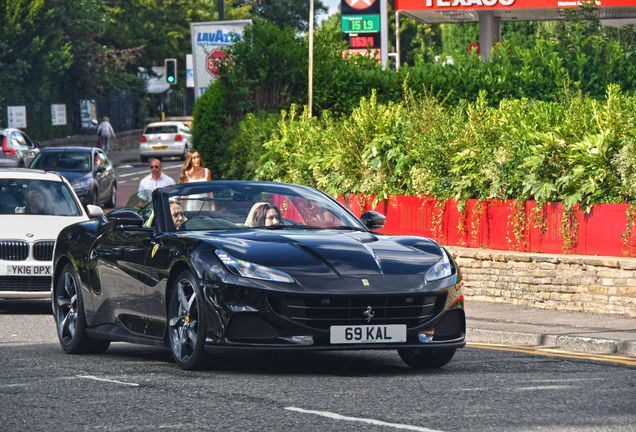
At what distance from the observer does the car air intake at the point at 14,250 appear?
12.8 metres

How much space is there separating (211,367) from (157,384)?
19.7 inches

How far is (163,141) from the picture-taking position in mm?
45656

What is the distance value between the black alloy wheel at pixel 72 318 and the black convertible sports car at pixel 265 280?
0.16 m

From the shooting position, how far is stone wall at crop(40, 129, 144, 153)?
47.9 metres

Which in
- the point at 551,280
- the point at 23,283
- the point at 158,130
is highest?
the point at 158,130

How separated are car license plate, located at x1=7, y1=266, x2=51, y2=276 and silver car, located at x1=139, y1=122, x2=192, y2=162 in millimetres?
32932

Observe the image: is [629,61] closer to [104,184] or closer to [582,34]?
[582,34]

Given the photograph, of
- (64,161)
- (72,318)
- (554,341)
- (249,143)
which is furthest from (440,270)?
(64,161)

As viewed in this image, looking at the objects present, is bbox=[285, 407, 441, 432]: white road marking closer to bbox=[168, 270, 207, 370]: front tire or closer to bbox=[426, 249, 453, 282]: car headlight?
bbox=[168, 270, 207, 370]: front tire

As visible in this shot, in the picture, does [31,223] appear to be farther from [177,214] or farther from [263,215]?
[263,215]

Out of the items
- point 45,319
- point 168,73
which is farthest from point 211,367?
point 168,73

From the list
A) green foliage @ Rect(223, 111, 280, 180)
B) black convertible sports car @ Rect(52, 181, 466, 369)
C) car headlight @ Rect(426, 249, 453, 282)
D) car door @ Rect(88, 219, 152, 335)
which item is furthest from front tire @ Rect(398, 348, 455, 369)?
green foliage @ Rect(223, 111, 280, 180)

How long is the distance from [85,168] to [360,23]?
27.5 feet

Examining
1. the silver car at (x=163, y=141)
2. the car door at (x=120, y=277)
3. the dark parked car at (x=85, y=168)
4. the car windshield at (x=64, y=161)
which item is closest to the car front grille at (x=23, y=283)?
the car door at (x=120, y=277)
